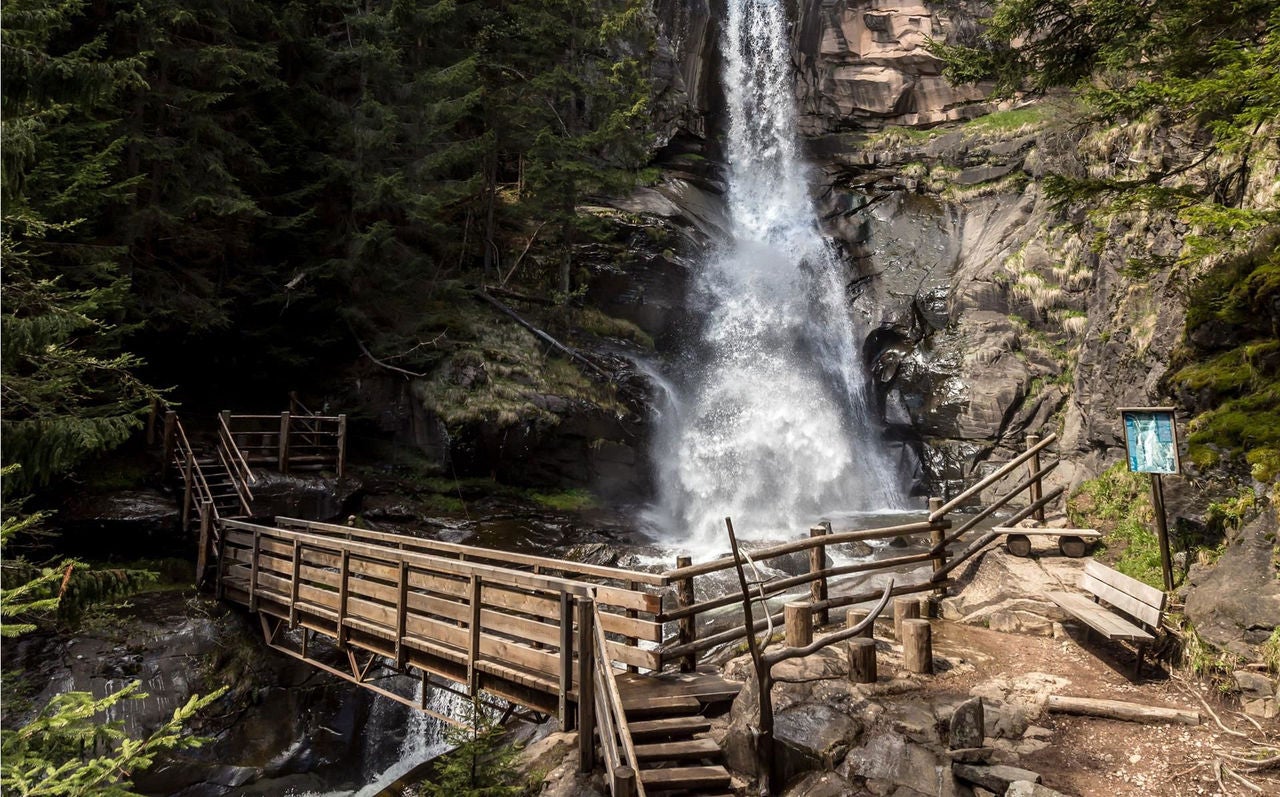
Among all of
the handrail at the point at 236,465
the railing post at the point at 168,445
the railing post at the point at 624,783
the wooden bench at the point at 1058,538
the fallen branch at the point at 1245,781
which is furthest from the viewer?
the railing post at the point at 168,445

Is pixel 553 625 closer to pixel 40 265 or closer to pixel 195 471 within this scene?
pixel 195 471

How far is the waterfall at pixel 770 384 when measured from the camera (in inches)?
766

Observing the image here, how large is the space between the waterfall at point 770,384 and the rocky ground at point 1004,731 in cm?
918

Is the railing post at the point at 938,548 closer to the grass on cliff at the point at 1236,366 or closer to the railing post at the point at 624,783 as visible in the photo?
the grass on cliff at the point at 1236,366

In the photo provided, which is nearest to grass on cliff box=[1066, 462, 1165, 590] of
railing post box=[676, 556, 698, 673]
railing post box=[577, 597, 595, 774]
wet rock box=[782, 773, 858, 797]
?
wet rock box=[782, 773, 858, 797]

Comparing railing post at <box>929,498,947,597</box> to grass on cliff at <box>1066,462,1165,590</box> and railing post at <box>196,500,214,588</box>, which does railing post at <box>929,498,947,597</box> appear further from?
railing post at <box>196,500,214,588</box>

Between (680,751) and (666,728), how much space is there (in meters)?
0.29

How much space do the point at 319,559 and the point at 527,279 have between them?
48.2 feet

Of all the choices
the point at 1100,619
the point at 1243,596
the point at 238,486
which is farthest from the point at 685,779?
the point at 238,486

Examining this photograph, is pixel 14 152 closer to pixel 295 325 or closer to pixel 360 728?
pixel 360 728

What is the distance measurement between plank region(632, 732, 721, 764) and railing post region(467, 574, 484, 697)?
2553 millimetres

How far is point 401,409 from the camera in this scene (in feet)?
59.4

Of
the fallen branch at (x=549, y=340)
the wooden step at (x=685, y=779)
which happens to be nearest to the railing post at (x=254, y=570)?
the wooden step at (x=685, y=779)

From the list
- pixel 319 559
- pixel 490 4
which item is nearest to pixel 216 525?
pixel 319 559
